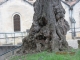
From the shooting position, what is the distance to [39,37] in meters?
9.66

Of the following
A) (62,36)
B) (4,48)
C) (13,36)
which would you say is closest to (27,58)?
(62,36)

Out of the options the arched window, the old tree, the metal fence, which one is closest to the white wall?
the arched window

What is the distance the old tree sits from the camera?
9.44 m

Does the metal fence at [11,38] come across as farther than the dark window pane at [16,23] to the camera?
No

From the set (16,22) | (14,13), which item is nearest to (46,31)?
(14,13)

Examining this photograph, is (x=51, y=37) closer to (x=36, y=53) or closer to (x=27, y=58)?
(x=36, y=53)

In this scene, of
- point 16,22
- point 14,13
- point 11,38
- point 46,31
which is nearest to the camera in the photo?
point 46,31

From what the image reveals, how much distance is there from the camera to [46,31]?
31.5 feet

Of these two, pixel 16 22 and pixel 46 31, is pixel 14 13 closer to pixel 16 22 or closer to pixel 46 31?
pixel 16 22

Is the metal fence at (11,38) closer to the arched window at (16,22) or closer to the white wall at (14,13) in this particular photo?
the white wall at (14,13)

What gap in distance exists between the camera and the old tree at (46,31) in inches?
372

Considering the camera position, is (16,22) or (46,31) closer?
(46,31)

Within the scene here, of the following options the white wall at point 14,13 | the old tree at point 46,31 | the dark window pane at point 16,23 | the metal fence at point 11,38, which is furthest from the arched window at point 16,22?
the old tree at point 46,31

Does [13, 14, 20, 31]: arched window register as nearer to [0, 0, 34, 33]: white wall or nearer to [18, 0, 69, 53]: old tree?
[0, 0, 34, 33]: white wall
